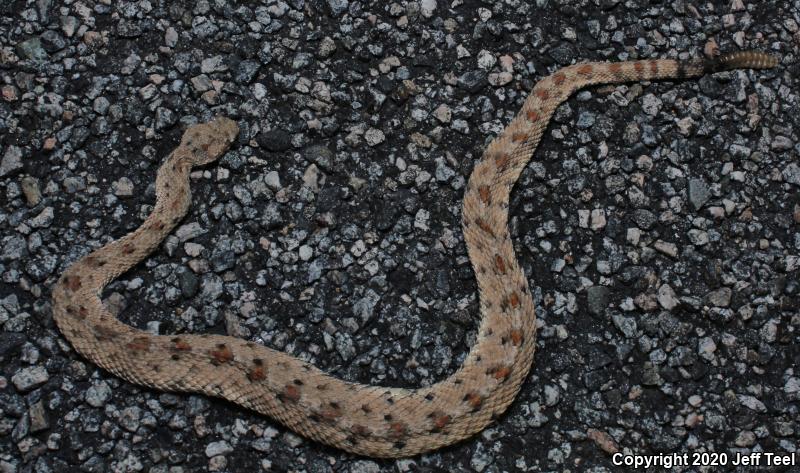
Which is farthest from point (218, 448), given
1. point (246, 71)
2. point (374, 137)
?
point (246, 71)

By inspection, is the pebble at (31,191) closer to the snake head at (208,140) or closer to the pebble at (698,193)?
the snake head at (208,140)

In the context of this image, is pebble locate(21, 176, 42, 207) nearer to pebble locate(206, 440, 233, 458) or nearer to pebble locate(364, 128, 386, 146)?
pebble locate(206, 440, 233, 458)

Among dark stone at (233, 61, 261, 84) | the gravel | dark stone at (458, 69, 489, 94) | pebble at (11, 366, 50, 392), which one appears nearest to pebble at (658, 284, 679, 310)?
the gravel

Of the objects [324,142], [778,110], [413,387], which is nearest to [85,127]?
[324,142]

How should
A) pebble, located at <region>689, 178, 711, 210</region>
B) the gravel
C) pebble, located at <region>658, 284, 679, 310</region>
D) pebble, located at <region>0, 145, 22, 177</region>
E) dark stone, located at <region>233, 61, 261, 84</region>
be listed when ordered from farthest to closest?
1. dark stone, located at <region>233, 61, 261, 84</region>
2. pebble, located at <region>689, 178, 711, 210</region>
3. pebble, located at <region>0, 145, 22, 177</region>
4. pebble, located at <region>658, 284, 679, 310</region>
5. the gravel

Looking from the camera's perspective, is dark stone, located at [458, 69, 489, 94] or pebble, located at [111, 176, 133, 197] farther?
dark stone, located at [458, 69, 489, 94]

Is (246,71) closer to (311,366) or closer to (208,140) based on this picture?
A: (208,140)

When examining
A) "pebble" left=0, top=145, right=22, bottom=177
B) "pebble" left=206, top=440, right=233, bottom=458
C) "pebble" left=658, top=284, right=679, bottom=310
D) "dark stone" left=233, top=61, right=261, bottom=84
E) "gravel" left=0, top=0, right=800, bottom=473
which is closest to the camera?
"pebble" left=206, top=440, right=233, bottom=458
